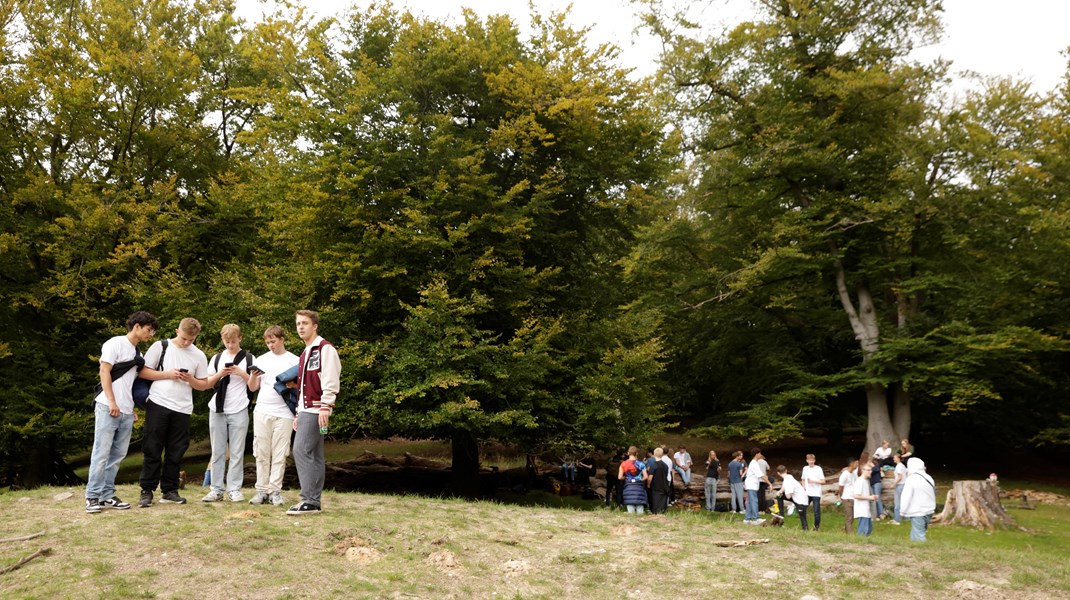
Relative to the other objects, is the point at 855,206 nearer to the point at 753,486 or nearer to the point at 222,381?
the point at 753,486

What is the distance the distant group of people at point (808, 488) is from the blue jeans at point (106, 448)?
857cm

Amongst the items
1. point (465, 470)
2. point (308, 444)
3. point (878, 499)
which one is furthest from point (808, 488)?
point (308, 444)

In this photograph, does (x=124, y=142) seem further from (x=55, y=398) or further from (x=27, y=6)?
(x=55, y=398)

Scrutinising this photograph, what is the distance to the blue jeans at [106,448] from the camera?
7.85 m

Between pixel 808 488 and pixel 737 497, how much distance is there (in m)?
4.37

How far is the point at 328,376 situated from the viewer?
7.79 meters

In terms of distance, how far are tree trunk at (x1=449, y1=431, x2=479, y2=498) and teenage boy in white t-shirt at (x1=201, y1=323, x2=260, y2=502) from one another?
11191 mm

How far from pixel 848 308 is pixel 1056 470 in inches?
558

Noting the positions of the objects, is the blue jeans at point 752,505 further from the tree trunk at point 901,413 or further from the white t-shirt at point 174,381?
the tree trunk at point 901,413

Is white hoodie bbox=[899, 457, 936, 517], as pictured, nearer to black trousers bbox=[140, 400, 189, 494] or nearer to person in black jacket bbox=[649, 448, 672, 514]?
person in black jacket bbox=[649, 448, 672, 514]

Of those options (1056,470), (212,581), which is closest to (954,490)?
(212,581)

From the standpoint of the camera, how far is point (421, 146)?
61.6ft

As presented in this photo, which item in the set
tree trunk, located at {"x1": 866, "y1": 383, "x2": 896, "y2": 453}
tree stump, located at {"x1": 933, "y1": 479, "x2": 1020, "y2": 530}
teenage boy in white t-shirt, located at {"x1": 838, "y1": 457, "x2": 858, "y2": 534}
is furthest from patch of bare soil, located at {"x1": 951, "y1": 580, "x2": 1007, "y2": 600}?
tree trunk, located at {"x1": 866, "y1": 383, "x2": 896, "y2": 453}

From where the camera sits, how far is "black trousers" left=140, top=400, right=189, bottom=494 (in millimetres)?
8055
